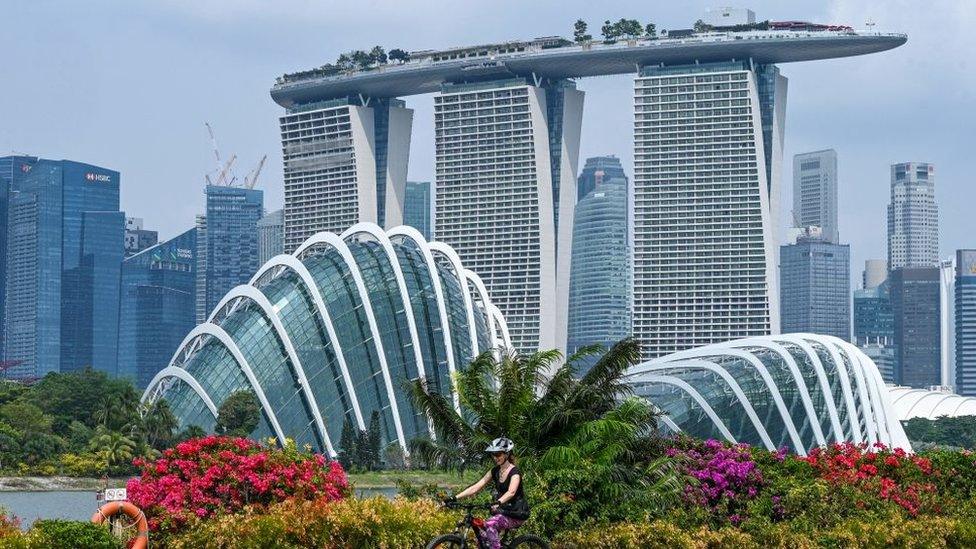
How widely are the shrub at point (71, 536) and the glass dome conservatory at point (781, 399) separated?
9449 cm

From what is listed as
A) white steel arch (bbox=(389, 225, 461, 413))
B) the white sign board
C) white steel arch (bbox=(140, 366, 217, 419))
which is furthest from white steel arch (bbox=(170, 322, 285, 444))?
the white sign board

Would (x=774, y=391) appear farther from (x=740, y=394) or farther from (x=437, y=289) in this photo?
(x=437, y=289)

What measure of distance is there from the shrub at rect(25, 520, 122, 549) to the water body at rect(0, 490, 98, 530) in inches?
1662

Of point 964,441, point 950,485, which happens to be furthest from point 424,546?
point 964,441

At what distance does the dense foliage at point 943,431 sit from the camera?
6521 inches

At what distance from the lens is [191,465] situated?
113 feet

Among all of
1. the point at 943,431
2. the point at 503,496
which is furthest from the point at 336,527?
the point at 943,431

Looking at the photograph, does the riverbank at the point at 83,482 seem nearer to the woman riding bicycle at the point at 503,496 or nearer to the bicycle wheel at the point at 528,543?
the bicycle wheel at the point at 528,543

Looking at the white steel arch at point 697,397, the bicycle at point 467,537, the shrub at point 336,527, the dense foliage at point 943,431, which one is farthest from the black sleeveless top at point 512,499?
the dense foliage at point 943,431

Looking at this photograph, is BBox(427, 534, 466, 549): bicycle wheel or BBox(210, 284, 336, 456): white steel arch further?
BBox(210, 284, 336, 456): white steel arch

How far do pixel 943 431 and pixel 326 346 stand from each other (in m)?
84.8

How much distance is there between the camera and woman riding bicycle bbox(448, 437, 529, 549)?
24719mm

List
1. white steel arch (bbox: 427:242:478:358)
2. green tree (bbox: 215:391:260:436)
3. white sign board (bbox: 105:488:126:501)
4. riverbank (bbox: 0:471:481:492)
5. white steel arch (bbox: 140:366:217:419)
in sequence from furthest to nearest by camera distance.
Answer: white steel arch (bbox: 427:242:478:358) < white steel arch (bbox: 140:366:217:419) < green tree (bbox: 215:391:260:436) < riverbank (bbox: 0:471:481:492) < white sign board (bbox: 105:488:126:501)

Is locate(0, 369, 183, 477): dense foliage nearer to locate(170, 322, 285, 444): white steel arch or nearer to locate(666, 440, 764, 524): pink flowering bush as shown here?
locate(170, 322, 285, 444): white steel arch
